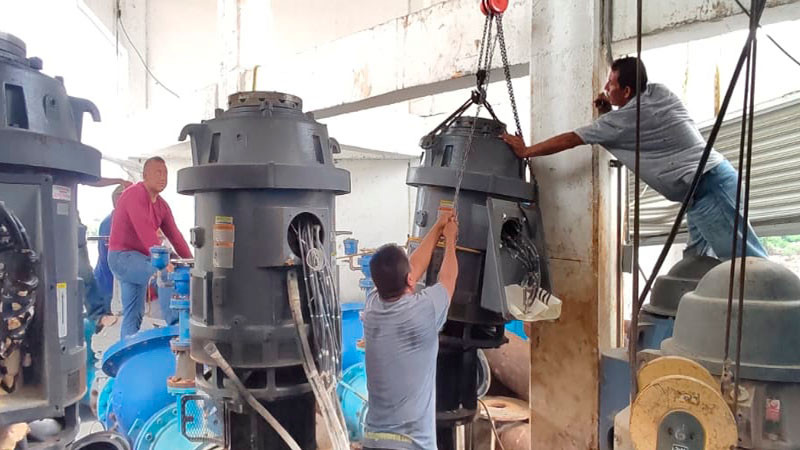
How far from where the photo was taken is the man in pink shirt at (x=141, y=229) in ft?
9.74

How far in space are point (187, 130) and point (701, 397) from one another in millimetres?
1650

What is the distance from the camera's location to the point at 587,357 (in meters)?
2.23

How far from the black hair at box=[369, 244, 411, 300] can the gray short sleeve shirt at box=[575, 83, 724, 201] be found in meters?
0.76

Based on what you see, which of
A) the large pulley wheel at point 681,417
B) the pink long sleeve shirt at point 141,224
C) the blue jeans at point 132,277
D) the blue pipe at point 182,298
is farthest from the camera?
the blue jeans at point 132,277

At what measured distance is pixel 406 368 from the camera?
6.01 feet

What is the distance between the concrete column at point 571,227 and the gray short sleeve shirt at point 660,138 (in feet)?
0.71

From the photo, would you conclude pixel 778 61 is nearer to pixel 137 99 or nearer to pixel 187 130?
pixel 187 130

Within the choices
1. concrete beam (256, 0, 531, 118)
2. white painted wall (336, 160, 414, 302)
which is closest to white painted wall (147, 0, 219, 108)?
white painted wall (336, 160, 414, 302)

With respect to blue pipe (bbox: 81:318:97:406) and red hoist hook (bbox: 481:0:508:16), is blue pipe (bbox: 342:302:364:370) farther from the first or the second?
red hoist hook (bbox: 481:0:508:16)

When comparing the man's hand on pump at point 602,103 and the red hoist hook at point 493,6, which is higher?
the red hoist hook at point 493,6

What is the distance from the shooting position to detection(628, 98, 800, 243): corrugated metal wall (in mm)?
2705

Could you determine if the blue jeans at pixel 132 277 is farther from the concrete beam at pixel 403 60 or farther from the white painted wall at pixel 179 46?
the white painted wall at pixel 179 46

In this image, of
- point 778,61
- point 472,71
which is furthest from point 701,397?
point 778,61

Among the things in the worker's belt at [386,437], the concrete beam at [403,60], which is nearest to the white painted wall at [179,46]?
the concrete beam at [403,60]
